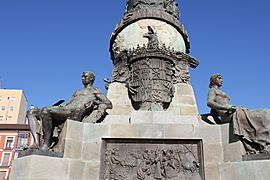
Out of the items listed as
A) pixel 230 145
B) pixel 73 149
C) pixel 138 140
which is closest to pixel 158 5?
pixel 138 140

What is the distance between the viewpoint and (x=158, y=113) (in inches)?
305

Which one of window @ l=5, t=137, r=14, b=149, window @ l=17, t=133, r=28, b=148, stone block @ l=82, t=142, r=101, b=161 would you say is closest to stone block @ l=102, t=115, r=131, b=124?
stone block @ l=82, t=142, r=101, b=161

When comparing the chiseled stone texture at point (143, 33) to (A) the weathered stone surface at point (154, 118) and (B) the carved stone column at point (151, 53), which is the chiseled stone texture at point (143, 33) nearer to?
(B) the carved stone column at point (151, 53)

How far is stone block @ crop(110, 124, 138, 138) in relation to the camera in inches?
286

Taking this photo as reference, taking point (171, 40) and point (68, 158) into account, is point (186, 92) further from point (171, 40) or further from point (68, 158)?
point (68, 158)

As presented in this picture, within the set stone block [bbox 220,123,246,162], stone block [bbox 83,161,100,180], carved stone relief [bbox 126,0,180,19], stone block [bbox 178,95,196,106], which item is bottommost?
stone block [bbox 83,161,100,180]

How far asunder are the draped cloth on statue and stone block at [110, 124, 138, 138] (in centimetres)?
249

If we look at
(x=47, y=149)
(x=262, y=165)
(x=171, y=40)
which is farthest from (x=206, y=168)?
(x=171, y=40)

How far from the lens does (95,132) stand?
7383 mm

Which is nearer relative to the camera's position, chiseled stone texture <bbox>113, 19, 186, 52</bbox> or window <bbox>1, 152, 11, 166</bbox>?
chiseled stone texture <bbox>113, 19, 186, 52</bbox>

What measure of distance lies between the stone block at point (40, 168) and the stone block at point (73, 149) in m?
0.22

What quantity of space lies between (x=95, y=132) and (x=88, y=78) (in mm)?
1724

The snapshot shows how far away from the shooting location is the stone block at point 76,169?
22.5 feet

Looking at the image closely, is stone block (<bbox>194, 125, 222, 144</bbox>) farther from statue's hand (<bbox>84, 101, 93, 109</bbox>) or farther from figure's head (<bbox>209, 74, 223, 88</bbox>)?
statue's hand (<bbox>84, 101, 93, 109</bbox>)
